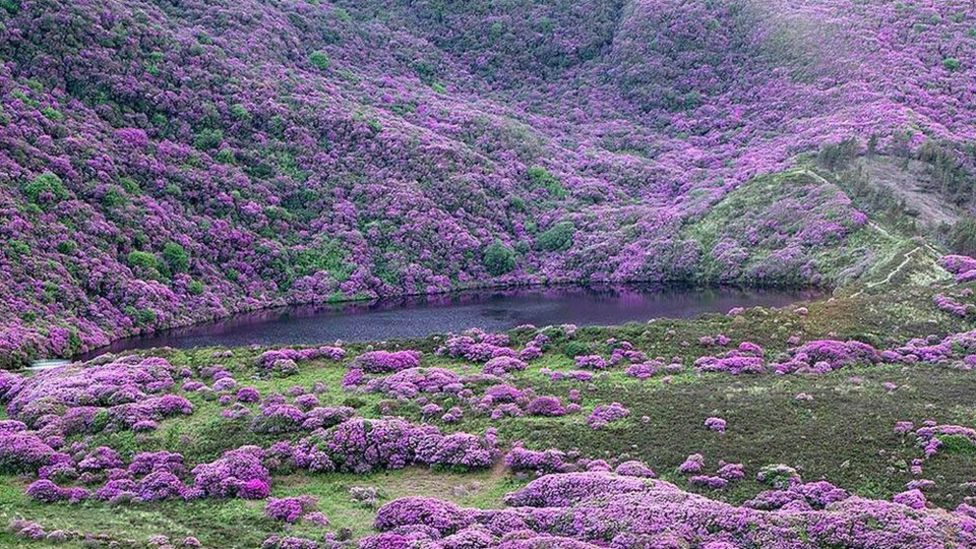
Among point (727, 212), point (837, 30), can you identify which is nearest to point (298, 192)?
point (727, 212)

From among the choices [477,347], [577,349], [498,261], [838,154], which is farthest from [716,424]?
[838,154]

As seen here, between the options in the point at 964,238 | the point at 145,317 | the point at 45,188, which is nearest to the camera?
the point at 145,317

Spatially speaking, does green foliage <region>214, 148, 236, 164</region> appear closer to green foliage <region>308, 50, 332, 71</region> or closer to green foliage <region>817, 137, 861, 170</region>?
green foliage <region>308, 50, 332, 71</region>

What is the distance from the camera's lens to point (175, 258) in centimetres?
10775

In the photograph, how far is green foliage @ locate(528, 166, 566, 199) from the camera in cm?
13838

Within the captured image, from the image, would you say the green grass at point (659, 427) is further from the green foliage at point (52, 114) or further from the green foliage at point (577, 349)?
the green foliage at point (52, 114)

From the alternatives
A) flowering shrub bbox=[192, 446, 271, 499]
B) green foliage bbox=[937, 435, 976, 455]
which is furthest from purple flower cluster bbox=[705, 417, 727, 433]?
flowering shrub bbox=[192, 446, 271, 499]

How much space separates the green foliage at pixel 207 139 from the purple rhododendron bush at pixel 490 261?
10.5 inches

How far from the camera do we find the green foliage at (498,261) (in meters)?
124

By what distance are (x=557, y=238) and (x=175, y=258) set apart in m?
44.6

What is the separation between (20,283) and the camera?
93.2 m

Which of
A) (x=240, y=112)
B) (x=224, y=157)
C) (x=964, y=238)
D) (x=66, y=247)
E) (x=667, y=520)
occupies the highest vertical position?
(x=240, y=112)

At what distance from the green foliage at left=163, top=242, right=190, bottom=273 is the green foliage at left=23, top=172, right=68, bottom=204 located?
35.6 ft

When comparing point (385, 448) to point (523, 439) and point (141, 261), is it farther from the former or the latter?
point (141, 261)
